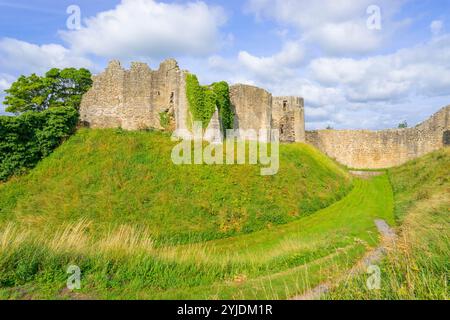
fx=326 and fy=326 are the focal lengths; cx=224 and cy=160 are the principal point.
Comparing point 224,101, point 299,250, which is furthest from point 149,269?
point 224,101

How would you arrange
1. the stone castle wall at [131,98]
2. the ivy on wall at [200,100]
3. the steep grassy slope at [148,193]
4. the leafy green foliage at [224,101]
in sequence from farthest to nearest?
the leafy green foliage at [224,101] → the stone castle wall at [131,98] → the ivy on wall at [200,100] → the steep grassy slope at [148,193]

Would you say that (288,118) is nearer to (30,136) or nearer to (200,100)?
(200,100)

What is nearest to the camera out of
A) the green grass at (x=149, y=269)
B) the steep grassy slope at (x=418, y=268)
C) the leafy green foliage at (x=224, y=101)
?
the steep grassy slope at (x=418, y=268)

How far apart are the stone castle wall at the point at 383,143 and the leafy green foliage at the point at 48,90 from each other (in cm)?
2515

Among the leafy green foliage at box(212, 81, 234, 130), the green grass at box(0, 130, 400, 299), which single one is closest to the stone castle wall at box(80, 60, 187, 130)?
the leafy green foliage at box(212, 81, 234, 130)

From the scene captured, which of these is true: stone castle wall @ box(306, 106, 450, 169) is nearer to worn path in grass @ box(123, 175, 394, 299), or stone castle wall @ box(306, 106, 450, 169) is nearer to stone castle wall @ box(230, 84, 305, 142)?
stone castle wall @ box(230, 84, 305, 142)

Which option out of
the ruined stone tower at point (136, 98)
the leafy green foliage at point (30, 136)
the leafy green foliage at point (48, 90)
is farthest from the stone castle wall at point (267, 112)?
the leafy green foliage at point (48, 90)

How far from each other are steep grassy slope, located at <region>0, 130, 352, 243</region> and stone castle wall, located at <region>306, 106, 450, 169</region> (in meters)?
18.5

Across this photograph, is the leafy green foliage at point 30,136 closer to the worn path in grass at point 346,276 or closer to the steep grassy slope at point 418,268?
the worn path in grass at point 346,276

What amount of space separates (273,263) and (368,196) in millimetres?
14022

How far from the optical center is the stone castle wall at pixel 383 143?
107ft

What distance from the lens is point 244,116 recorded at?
27016 millimetres
